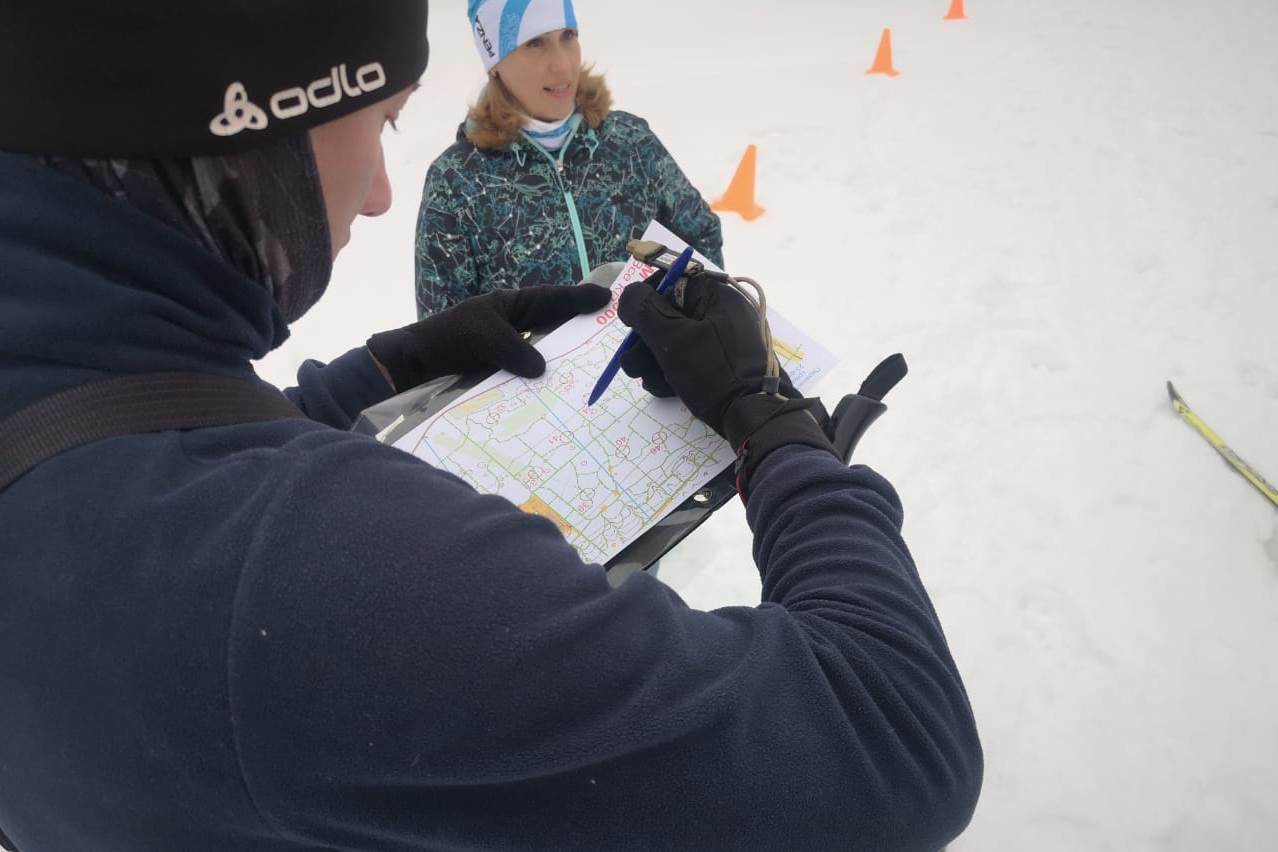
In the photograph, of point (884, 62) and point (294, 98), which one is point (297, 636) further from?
point (884, 62)

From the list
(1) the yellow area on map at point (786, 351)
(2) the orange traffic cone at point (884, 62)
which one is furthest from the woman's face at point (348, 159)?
(2) the orange traffic cone at point (884, 62)

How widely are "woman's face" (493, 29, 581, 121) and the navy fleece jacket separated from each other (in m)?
1.26

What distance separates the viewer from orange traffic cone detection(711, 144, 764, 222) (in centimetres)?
325

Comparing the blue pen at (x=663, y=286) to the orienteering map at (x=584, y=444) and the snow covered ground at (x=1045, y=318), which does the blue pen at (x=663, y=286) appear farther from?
the snow covered ground at (x=1045, y=318)

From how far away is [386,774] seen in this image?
0.43m

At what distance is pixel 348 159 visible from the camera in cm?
58

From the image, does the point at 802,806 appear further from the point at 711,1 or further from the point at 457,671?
the point at 711,1

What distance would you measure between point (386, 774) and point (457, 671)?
0.22 feet

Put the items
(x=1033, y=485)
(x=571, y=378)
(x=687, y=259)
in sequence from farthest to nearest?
(x=1033, y=485), (x=571, y=378), (x=687, y=259)

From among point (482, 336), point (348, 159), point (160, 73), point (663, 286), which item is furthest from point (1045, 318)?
point (160, 73)

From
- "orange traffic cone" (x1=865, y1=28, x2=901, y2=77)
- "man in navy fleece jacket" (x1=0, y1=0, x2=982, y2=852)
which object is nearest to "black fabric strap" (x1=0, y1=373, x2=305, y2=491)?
"man in navy fleece jacket" (x1=0, y1=0, x2=982, y2=852)

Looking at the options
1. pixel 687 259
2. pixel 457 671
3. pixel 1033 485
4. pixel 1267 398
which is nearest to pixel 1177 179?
pixel 1267 398

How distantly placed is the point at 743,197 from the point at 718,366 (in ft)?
8.18

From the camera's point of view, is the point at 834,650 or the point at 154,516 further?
the point at 834,650
